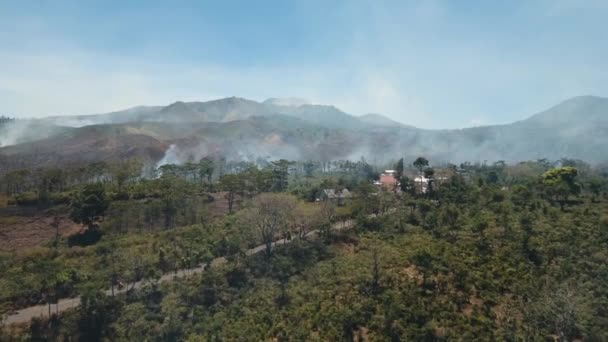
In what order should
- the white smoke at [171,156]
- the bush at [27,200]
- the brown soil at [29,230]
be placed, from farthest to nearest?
the white smoke at [171,156] < the bush at [27,200] < the brown soil at [29,230]

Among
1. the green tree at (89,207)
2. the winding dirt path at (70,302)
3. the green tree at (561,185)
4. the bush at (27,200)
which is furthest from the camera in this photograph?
the bush at (27,200)

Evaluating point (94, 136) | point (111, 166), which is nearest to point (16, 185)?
point (111, 166)

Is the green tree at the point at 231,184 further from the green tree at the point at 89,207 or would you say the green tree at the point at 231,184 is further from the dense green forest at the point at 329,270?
the green tree at the point at 89,207

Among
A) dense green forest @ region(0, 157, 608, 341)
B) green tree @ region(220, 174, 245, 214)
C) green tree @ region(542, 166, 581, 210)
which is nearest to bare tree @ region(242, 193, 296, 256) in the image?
dense green forest @ region(0, 157, 608, 341)

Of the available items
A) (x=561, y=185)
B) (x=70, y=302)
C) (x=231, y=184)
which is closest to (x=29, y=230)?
(x=70, y=302)

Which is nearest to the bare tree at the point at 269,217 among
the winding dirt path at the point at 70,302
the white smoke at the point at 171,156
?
the winding dirt path at the point at 70,302
